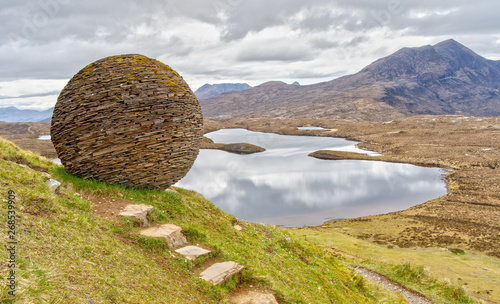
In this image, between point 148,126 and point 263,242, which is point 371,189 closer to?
point 263,242

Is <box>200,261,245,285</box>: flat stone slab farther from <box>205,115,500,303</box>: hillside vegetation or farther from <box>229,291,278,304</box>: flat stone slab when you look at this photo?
<box>205,115,500,303</box>: hillside vegetation

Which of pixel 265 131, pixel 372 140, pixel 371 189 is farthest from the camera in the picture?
pixel 265 131

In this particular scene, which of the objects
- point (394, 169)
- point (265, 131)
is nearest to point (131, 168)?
point (394, 169)

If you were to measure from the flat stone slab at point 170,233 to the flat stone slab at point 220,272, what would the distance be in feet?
5.62

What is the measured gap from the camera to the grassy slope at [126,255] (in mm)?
6711

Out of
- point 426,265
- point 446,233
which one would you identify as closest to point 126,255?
point 426,265

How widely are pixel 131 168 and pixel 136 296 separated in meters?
8.18

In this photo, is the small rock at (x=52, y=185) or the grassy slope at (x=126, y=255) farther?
the small rock at (x=52, y=185)

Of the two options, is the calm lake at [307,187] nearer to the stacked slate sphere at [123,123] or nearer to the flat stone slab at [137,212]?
the stacked slate sphere at [123,123]

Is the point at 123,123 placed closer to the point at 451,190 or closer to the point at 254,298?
the point at 254,298

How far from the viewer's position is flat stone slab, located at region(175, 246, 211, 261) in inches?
426

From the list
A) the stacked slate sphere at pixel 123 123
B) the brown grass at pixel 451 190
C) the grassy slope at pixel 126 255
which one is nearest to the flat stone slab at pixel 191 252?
the grassy slope at pixel 126 255

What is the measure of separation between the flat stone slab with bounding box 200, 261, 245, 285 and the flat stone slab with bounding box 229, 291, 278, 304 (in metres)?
0.75

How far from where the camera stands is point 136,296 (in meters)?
7.32
